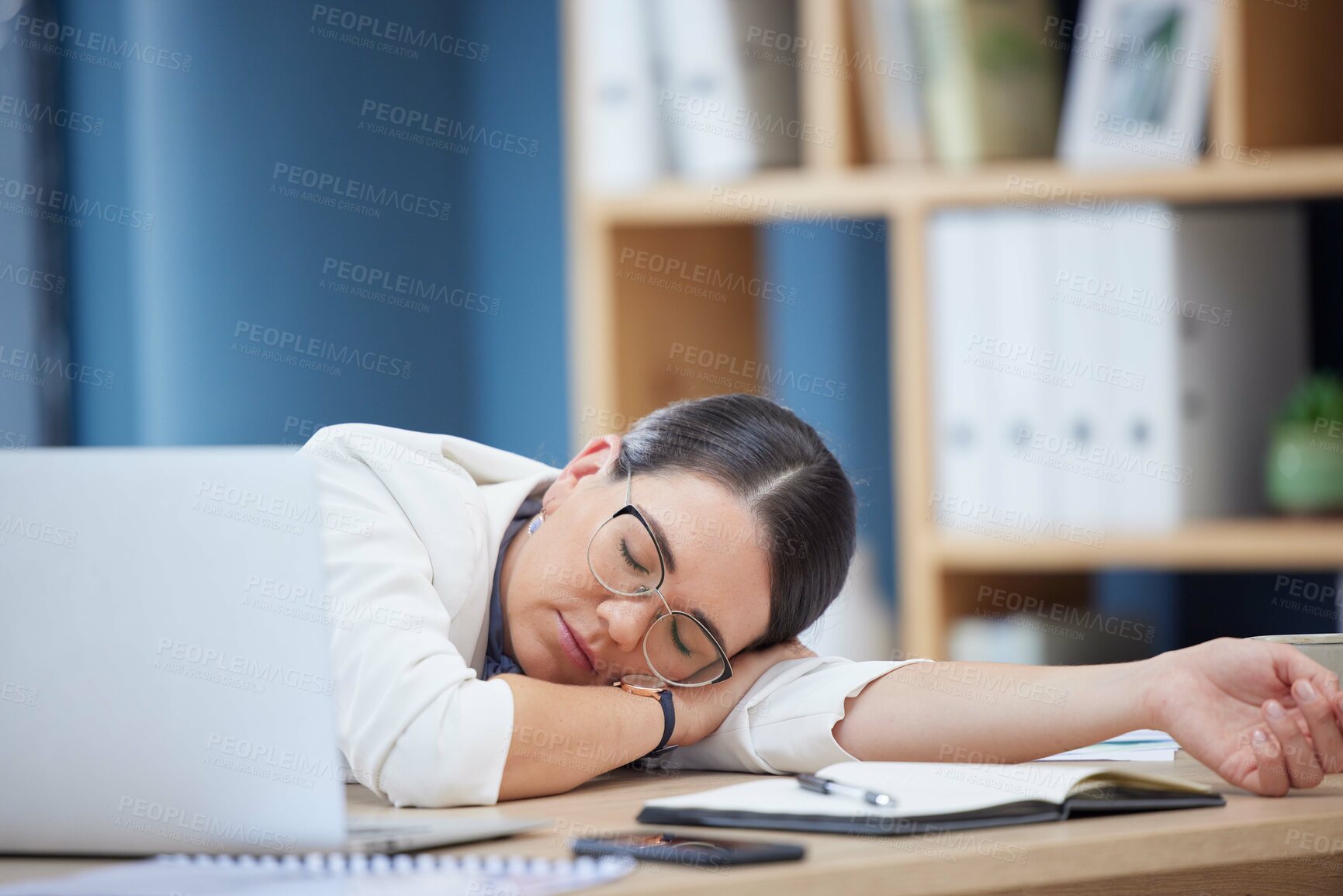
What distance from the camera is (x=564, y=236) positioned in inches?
110

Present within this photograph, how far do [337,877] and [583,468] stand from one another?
0.59 meters

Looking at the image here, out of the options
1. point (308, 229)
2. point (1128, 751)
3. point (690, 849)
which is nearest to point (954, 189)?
point (308, 229)

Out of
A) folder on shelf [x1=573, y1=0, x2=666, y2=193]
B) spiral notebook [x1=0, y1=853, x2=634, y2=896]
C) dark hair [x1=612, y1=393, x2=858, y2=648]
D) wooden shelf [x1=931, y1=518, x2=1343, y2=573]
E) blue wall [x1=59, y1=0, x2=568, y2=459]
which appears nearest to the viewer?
spiral notebook [x1=0, y1=853, x2=634, y2=896]

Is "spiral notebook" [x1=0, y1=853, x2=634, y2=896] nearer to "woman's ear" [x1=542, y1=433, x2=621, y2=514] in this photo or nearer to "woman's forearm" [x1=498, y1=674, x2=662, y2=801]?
"woman's forearm" [x1=498, y1=674, x2=662, y2=801]

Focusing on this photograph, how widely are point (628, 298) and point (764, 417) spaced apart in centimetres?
123

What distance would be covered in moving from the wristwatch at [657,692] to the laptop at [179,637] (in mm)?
357

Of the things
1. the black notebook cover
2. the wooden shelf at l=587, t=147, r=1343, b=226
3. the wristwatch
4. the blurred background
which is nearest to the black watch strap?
the wristwatch

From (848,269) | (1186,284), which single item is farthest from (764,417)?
(848,269)

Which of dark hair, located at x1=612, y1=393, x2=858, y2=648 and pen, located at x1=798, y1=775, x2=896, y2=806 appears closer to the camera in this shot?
pen, located at x1=798, y1=775, x2=896, y2=806

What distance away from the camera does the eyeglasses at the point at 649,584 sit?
44.1 inches

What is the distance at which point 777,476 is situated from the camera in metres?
1.21

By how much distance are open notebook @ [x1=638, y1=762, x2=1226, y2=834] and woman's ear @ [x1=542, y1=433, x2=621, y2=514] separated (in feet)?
1.21

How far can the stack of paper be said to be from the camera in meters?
1.17

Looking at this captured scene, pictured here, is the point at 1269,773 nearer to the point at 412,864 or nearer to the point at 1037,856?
the point at 1037,856
